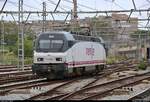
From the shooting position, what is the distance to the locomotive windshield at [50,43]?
24703mm

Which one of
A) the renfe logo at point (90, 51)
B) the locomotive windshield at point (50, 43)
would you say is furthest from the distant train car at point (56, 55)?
the renfe logo at point (90, 51)

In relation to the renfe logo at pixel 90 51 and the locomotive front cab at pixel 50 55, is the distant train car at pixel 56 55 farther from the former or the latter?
the renfe logo at pixel 90 51

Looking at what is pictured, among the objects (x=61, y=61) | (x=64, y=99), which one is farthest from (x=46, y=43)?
(x=64, y=99)

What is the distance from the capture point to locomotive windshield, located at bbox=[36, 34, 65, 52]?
24703mm

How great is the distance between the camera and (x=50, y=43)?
24766 millimetres

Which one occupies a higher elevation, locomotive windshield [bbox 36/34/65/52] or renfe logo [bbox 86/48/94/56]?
locomotive windshield [bbox 36/34/65/52]

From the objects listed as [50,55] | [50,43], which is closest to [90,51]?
[50,43]

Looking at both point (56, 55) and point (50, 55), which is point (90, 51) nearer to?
point (56, 55)

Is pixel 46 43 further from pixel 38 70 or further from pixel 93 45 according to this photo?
pixel 93 45

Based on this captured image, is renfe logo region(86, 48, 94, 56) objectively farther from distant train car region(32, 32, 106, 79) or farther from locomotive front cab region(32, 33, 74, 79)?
locomotive front cab region(32, 33, 74, 79)

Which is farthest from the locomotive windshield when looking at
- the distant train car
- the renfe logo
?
the renfe logo

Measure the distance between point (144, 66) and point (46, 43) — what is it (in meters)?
16.1

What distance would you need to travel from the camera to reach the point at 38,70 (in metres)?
24.6

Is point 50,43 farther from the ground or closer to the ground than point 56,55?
farther from the ground
